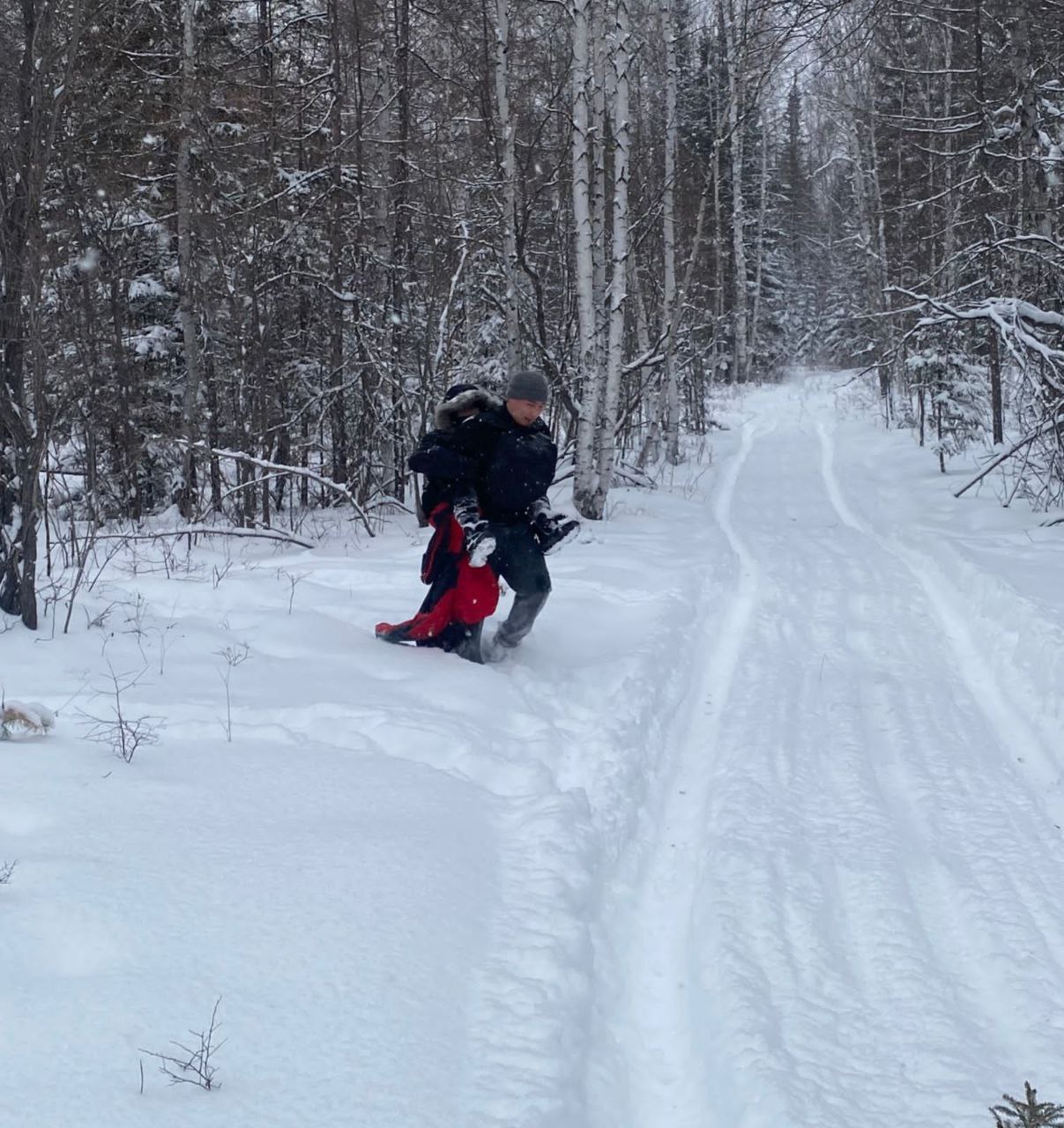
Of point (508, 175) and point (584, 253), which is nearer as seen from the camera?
point (584, 253)

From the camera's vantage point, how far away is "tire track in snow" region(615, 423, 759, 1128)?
2.79 metres

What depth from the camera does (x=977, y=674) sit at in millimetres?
6426

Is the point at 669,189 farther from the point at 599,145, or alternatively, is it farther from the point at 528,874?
the point at 528,874

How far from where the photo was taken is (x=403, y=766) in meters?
4.25

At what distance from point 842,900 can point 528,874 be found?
1.19m

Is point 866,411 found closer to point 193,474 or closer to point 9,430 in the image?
point 193,474

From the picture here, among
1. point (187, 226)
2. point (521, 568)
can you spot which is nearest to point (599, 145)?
point (187, 226)

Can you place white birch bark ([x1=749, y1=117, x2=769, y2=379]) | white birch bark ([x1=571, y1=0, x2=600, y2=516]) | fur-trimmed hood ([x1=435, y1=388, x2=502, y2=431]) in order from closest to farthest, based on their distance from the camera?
fur-trimmed hood ([x1=435, y1=388, x2=502, y2=431]) → white birch bark ([x1=571, y1=0, x2=600, y2=516]) → white birch bark ([x1=749, y1=117, x2=769, y2=379])

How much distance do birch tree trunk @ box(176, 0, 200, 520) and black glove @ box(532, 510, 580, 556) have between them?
8082mm

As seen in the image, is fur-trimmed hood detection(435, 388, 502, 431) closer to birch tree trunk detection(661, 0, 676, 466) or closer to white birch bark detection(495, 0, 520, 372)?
white birch bark detection(495, 0, 520, 372)

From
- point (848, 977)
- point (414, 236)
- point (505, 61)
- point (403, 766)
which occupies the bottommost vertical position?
point (848, 977)

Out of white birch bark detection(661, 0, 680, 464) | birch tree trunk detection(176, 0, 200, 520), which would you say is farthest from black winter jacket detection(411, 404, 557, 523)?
birch tree trunk detection(176, 0, 200, 520)

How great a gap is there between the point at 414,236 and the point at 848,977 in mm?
14011

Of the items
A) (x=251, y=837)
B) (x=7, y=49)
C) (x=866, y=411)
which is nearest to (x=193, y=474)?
(x=7, y=49)
